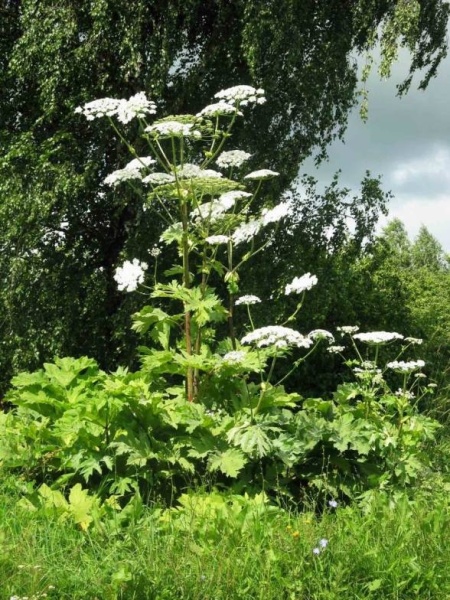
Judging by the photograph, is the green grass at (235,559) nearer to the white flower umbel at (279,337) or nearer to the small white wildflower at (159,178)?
the white flower umbel at (279,337)

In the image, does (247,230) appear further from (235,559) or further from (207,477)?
(235,559)

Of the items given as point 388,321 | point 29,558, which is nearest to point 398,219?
point 388,321

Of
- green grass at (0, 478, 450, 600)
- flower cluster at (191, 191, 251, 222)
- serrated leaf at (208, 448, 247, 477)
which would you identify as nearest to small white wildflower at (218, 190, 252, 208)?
flower cluster at (191, 191, 251, 222)

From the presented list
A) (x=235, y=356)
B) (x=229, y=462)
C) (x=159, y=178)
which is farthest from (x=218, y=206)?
(x=229, y=462)

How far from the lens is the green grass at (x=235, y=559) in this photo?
9.80 feet

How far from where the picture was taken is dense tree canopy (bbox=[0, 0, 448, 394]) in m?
8.78

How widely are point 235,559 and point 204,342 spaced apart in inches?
85.4

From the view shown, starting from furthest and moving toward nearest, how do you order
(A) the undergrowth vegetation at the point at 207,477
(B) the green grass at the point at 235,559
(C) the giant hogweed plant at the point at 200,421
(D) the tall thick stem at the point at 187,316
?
(D) the tall thick stem at the point at 187,316, (C) the giant hogweed plant at the point at 200,421, (A) the undergrowth vegetation at the point at 207,477, (B) the green grass at the point at 235,559

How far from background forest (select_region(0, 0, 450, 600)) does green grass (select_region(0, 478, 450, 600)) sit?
0.01 meters

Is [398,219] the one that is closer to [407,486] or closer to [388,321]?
[388,321]

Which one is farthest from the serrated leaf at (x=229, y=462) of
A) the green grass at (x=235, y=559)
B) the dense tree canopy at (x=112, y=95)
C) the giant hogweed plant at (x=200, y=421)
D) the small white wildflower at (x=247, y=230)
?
the dense tree canopy at (x=112, y=95)

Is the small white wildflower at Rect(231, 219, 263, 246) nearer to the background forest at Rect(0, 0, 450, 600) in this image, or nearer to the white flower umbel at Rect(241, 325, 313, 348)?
the background forest at Rect(0, 0, 450, 600)

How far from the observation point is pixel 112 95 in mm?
9469

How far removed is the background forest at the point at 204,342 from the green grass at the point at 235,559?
0.01 m
